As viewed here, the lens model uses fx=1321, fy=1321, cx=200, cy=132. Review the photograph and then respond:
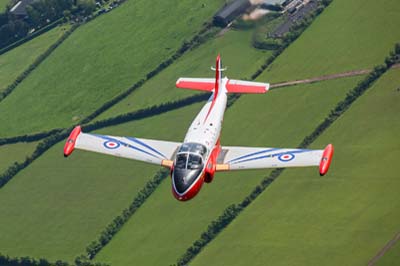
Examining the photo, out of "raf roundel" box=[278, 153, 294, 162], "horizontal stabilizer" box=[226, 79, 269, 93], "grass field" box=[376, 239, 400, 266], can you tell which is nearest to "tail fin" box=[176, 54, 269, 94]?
"horizontal stabilizer" box=[226, 79, 269, 93]

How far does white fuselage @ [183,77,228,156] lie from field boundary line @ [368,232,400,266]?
33013mm

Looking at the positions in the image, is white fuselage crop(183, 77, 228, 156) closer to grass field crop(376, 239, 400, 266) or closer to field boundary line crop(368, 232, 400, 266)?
field boundary line crop(368, 232, 400, 266)

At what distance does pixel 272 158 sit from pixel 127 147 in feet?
64.6

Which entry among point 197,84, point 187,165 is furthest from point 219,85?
point 187,165

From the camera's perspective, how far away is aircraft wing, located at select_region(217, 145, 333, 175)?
169500mm

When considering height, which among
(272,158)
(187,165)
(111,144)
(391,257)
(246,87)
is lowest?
(391,257)

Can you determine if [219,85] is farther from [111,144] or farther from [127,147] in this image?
[111,144]

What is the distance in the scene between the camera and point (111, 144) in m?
177

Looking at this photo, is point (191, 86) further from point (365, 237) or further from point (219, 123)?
point (365, 237)

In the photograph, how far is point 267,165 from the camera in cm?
17050

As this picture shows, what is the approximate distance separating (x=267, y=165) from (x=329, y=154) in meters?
8.10

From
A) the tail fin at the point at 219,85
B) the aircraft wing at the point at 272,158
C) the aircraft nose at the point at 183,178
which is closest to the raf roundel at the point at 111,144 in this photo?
the aircraft nose at the point at 183,178

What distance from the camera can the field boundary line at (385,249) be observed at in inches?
7688

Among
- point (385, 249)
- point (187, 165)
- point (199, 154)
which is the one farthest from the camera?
point (385, 249)
